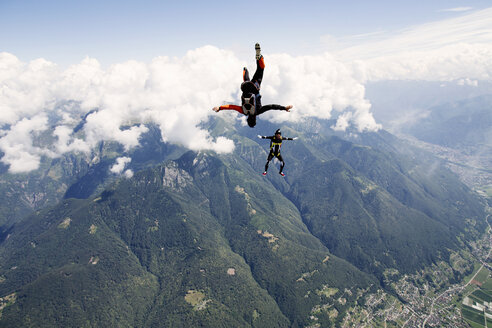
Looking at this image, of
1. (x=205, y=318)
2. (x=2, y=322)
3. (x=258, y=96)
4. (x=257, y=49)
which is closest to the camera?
(x=257, y=49)

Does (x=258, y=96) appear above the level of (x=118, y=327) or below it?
above

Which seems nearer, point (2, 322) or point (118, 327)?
point (2, 322)

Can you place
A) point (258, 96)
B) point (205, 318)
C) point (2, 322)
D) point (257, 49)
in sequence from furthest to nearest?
point (205, 318) < point (2, 322) < point (258, 96) < point (257, 49)

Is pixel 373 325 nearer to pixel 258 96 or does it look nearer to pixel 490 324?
pixel 490 324

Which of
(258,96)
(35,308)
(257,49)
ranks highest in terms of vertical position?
(257,49)

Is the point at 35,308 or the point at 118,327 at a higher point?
the point at 35,308

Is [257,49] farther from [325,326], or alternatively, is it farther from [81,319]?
[81,319]

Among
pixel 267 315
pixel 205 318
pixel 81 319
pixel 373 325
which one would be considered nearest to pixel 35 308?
pixel 81 319

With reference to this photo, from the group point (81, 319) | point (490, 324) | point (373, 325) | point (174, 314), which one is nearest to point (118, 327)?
point (81, 319)

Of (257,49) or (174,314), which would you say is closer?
(257,49)
